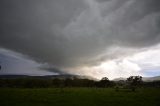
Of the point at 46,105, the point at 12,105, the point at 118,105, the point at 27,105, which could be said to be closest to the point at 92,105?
the point at 118,105

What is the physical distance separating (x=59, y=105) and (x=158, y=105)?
19.4 meters

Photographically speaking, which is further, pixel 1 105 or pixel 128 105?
pixel 128 105

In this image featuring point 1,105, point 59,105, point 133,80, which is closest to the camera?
point 1,105

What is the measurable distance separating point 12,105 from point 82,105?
12950 millimetres

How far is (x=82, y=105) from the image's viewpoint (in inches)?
1543

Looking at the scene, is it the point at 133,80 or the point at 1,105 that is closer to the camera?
the point at 1,105

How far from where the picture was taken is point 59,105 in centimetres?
3900

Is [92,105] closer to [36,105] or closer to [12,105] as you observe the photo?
[36,105]

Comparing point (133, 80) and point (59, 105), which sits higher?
point (133, 80)

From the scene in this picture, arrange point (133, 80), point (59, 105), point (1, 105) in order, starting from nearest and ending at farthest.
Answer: point (1, 105), point (59, 105), point (133, 80)

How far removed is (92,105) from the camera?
3978cm

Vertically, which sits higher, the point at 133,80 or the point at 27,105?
the point at 133,80

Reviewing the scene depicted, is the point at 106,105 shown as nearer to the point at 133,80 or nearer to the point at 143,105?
the point at 143,105

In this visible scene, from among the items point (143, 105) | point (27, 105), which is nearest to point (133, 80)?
point (143, 105)
